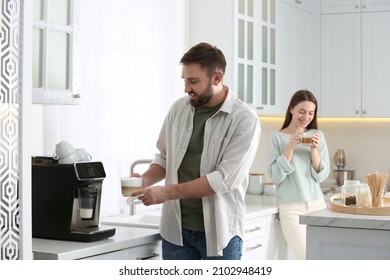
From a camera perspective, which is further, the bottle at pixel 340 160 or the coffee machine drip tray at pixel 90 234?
the bottle at pixel 340 160

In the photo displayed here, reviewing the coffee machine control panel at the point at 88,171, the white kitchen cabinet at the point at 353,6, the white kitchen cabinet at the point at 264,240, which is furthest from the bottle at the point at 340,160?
the coffee machine control panel at the point at 88,171

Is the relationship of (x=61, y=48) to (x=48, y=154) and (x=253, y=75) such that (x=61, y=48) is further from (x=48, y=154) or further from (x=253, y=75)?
(x=253, y=75)

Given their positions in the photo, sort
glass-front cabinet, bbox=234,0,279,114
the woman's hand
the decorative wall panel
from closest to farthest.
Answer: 1. the decorative wall panel
2. the woman's hand
3. glass-front cabinet, bbox=234,0,279,114

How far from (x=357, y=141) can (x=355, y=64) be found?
63 centimetres

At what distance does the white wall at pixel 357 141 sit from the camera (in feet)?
18.4

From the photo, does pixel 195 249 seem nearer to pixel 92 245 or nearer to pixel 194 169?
pixel 194 169

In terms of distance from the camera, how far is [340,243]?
A: 328cm

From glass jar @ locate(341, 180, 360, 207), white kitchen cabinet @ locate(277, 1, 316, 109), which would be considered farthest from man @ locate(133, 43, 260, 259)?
white kitchen cabinet @ locate(277, 1, 316, 109)

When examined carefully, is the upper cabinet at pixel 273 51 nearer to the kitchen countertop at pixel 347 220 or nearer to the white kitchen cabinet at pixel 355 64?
the white kitchen cabinet at pixel 355 64

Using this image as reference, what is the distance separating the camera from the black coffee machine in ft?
Result: 9.87

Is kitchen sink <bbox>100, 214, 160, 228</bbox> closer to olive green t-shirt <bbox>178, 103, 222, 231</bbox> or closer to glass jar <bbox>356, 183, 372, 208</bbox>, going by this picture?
olive green t-shirt <bbox>178, 103, 222, 231</bbox>

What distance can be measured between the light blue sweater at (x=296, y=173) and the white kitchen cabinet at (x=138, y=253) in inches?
51.8

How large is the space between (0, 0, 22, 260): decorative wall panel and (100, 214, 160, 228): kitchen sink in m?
1.03

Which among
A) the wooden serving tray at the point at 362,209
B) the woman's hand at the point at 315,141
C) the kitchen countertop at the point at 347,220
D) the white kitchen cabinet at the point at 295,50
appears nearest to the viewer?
the kitchen countertop at the point at 347,220
